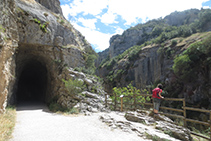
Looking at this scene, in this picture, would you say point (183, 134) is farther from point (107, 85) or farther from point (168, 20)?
point (168, 20)

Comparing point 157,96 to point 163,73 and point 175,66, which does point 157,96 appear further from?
point 163,73

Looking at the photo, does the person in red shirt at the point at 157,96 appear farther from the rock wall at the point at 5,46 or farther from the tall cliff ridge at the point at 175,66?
the tall cliff ridge at the point at 175,66

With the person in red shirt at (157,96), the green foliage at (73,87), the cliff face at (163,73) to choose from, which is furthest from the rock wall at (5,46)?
the cliff face at (163,73)

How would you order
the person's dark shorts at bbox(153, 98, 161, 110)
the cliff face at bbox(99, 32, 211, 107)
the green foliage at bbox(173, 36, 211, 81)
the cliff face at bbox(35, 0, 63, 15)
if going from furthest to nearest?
the green foliage at bbox(173, 36, 211, 81)
the cliff face at bbox(99, 32, 211, 107)
the cliff face at bbox(35, 0, 63, 15)
the person's dark shorts at bbox(153, 98, 161, 110)

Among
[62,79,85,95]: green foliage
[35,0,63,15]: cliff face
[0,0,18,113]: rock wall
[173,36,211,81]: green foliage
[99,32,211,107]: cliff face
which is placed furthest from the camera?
[173,36,211,81]: green foliage

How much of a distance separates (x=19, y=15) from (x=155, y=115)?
14.5 meters

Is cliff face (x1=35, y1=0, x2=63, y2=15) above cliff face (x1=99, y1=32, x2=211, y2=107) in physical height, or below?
above

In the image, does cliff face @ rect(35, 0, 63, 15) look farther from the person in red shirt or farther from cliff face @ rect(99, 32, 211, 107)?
the person in red shirt

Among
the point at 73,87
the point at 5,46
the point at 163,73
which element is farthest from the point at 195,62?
the point at 5,46

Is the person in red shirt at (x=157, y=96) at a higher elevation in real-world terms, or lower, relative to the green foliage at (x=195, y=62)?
lower

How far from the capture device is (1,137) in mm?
4609

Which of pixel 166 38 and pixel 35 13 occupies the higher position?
pixel 166 38

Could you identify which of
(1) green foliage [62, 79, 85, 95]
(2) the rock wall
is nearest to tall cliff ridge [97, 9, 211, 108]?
(1) green foliage [62, 79, 85, 95]

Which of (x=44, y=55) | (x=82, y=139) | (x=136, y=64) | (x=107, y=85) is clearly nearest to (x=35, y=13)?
(x=44, y=55)
